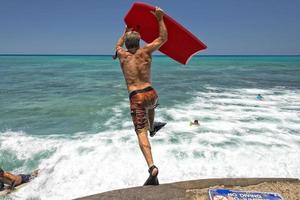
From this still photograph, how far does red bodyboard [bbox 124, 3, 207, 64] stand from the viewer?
5625 mm

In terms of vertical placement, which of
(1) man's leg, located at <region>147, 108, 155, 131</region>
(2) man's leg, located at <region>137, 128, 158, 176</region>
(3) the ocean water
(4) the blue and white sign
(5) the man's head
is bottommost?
(3) the ocean water

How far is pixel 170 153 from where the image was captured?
11.6 metres

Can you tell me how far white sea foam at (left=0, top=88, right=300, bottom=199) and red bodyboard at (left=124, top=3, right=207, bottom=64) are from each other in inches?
194

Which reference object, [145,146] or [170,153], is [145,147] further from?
[170,153]

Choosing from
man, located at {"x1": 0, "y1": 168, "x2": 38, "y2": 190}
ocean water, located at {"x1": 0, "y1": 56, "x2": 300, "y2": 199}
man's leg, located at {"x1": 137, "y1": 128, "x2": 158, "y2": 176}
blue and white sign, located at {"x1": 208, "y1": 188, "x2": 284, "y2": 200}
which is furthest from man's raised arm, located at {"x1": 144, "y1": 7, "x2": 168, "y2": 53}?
man, located at {"x1": 0, "y1": 168, "x2": 38, "y2": 190}

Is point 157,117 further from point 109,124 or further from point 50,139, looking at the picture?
point 50,139

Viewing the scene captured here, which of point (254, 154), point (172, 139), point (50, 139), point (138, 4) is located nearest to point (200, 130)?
A: point (172, 139)

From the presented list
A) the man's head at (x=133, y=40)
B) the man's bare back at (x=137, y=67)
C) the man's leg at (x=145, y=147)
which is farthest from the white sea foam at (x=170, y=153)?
the man's head at (x=133, y=40)

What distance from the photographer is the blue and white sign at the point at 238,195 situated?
4.56 meters

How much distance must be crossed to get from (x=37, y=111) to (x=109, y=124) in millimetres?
6648

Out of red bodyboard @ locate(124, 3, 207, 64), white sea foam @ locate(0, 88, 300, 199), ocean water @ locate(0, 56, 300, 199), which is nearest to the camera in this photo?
red bodyboard @ locate(124, 3, 207, 64)

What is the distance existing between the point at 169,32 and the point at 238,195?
3.36 m

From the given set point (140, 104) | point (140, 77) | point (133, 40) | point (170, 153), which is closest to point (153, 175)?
point (140, 104)

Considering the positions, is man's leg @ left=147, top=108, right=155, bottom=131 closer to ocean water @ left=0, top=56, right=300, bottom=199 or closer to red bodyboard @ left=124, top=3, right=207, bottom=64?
red bodyboard @ left=124, top=3, right=207, bottom=64
